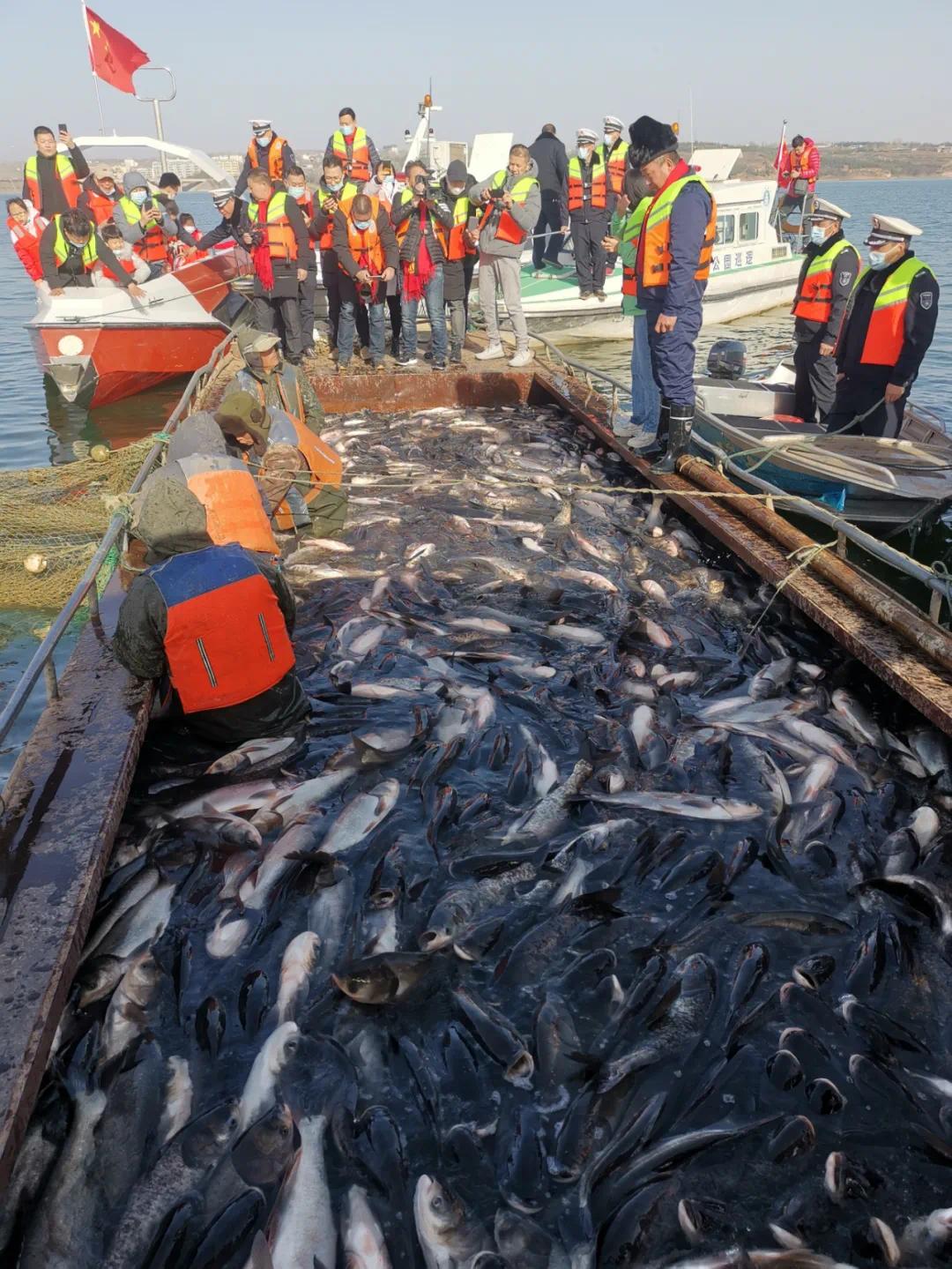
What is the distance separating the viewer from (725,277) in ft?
80.9

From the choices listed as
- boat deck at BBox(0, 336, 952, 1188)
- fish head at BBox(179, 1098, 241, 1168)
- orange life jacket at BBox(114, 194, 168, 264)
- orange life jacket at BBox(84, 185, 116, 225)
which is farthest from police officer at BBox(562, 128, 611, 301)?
fish head at BBox(179, 1098, 241, 1168)

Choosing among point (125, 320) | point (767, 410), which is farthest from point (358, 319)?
point (767, 410)

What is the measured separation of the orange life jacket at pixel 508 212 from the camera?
42.1 ft

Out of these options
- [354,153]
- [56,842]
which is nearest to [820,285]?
[354,153]

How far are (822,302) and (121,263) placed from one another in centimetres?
1168

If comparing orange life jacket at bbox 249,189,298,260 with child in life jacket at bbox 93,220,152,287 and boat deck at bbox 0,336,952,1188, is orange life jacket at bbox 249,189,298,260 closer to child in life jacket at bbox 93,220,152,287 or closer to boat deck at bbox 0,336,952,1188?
child in life jacket at bbox 93,220,152,287

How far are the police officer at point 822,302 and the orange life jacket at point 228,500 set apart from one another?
24.7 ft

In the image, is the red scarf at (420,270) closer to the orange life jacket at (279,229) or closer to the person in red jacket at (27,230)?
the orange life jacket at (279,229)

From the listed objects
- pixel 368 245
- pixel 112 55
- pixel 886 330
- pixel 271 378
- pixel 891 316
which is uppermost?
pixel 112 55

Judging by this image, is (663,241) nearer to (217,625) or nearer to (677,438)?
(677,438)

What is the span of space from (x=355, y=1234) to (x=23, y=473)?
12.0 meters

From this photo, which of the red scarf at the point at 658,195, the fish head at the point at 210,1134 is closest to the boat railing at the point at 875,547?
the red scarf at the point at 658,195

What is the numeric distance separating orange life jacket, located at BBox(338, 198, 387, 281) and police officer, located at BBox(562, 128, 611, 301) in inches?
290

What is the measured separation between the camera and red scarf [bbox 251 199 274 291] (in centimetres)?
1290
